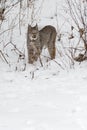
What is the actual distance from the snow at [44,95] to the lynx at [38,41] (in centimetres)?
18

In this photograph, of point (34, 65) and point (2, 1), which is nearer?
point (34, 65)

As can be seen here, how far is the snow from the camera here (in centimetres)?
482

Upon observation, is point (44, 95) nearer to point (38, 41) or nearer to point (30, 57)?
point (30, 57)

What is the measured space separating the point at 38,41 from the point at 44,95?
235 cm

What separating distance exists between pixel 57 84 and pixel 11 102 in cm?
106

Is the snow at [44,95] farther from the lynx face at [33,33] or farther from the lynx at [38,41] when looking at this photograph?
the lynx face at [33,33]

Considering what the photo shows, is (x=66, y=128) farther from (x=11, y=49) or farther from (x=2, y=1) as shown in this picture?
(x=2, y=1)

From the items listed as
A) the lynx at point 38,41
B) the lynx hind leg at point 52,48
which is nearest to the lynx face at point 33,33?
the lynx at point 38,41

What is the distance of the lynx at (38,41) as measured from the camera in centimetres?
791

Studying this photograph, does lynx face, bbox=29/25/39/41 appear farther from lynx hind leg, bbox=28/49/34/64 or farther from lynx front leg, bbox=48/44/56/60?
lynx front leg, bbox=48/44/56/60

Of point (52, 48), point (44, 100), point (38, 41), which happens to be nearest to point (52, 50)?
point (52, 48)

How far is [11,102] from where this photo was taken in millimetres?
5613

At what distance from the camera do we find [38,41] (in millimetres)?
8016

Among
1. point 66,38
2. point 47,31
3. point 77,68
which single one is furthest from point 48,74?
point 66,38
